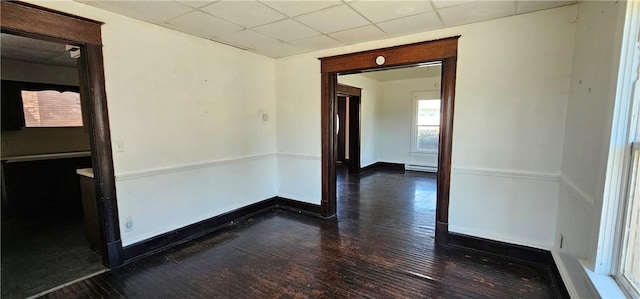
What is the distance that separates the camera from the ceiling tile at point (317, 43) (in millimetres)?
3334

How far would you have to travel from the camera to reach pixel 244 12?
2525 mm

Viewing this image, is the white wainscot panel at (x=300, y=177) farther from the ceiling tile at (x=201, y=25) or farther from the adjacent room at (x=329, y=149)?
the ceiling tile at (x=201, y=25)

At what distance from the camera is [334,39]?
11.0 feet

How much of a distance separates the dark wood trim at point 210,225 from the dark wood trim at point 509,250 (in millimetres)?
A: 1941

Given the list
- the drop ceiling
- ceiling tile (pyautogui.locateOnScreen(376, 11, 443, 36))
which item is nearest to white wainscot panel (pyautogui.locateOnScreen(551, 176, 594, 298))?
the drop ceiling

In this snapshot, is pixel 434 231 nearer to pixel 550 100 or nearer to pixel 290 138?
pixel 550 100

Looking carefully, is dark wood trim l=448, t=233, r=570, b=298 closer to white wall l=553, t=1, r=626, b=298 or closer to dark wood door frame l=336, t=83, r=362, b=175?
white wall l=553, t=1, r=626, b=298

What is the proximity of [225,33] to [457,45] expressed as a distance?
2.58 m

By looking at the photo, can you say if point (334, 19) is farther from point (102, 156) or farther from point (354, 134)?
point (354, 134)

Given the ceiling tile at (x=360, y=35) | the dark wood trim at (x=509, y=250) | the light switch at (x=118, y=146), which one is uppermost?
the ceiling tile at (x=360, y=35)

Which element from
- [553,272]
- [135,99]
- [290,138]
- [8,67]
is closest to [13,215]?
[8,67]

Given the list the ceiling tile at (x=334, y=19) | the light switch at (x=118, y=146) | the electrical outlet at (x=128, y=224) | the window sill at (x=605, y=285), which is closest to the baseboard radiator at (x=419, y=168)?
Answer: the ceiling tile at (x=334, y=19)

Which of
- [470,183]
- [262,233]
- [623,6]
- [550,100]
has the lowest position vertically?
[262,233]

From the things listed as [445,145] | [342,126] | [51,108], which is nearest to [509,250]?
[445,145]
